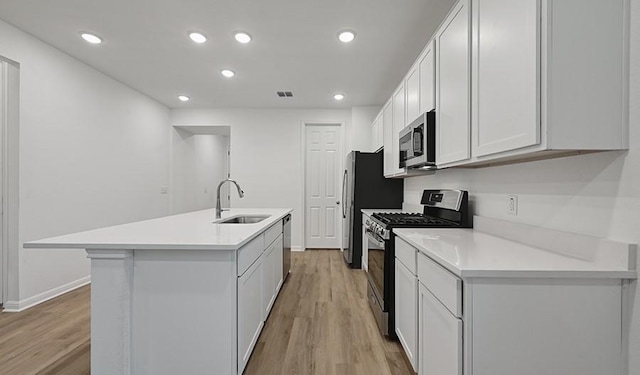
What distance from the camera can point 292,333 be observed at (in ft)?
7.72

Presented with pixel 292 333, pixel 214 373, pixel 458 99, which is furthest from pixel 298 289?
pixel 458 99

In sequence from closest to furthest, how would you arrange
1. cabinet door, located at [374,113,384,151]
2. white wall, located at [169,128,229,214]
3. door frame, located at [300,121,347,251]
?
cabinet door, located at [374,113,384,151] → door frame, located at [300,121,347,251] → white wall, located at [169,128,229,214]

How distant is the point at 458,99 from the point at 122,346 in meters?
2.32

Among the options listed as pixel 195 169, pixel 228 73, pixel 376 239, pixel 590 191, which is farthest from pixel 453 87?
pixel 195 169

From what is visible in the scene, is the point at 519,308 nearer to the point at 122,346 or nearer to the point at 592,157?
the point at 592,157

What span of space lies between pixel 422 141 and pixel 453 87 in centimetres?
53

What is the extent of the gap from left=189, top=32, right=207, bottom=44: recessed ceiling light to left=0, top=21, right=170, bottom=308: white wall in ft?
5.17

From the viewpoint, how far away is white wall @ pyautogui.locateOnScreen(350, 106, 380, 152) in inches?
200

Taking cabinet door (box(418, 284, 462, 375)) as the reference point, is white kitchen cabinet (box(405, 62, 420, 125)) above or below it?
above

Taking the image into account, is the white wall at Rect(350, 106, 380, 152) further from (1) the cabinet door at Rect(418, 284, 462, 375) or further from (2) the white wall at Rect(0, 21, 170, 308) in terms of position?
(1) the cabinet door at Rect(418, 284, 462, 375)

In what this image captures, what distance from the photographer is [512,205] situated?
1749 mm

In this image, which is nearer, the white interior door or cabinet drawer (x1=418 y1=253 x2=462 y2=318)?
cabinet drawer (x1=418 y1=253 x2=462 y2=318)

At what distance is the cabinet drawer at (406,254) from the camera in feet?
5.70

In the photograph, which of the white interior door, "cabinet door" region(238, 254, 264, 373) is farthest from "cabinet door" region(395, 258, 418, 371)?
the white interior door
